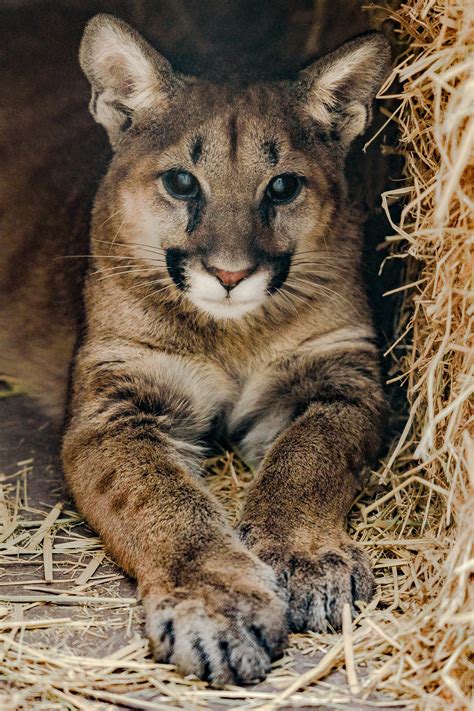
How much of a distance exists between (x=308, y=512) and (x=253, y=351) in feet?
2.60

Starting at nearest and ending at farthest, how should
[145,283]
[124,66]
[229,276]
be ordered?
[229,276]
[124,66]
[145,283]

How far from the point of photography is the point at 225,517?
8.65 ft

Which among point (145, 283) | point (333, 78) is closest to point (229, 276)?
point (145, 283)

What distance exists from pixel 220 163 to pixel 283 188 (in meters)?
0.24

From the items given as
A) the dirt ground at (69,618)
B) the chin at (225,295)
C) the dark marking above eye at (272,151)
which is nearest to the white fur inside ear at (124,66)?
the dark marking above eye at (272,151)

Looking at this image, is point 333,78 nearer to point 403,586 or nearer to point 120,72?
point 120,72

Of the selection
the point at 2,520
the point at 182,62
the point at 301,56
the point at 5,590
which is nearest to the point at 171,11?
the point at 182,62

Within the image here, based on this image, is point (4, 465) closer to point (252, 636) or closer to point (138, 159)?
point (138, 159)

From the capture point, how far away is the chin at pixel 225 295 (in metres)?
2.78

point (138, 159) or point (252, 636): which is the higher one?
point (138, 159)

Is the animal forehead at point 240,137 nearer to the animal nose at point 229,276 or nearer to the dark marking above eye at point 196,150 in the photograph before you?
the dark marking above eye at point 196,150

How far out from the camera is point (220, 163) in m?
2.93

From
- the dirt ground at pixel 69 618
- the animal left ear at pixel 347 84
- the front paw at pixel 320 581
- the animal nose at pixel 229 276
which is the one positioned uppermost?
the animal left ear at pixel 347 84

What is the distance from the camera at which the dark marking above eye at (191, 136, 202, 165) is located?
296 centimetres
